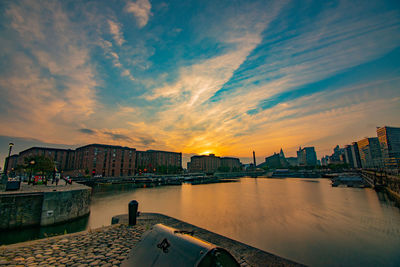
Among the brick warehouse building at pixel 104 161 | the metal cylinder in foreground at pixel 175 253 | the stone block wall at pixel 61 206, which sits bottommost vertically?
the stone block wall at pixel 61 206

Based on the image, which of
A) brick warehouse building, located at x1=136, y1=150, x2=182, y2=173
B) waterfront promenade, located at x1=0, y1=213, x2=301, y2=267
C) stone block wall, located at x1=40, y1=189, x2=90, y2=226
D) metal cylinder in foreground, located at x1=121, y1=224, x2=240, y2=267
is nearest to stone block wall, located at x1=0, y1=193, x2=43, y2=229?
stone block wall, located at x1=40, y1=189, x2=90, y2=226

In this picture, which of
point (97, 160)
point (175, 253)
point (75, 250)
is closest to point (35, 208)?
Result: point (75, 250)

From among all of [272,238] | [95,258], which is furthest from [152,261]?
[272,238]

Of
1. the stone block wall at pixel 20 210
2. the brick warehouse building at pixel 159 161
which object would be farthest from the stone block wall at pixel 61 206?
the brick warehouse building at pixel 159 161

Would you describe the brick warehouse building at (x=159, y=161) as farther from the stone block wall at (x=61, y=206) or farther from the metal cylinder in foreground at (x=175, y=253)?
the metal cylinder in foreground at (x=175, y=253)

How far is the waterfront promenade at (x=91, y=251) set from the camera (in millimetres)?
6695

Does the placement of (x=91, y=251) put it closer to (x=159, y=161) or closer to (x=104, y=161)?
(x=104, y=161)

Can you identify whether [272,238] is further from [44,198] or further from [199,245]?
[44,198]

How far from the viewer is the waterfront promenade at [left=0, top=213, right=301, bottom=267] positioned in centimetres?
670

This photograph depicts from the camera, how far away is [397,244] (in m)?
15.7

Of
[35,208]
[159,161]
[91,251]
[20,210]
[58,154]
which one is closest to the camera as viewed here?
[91,251]

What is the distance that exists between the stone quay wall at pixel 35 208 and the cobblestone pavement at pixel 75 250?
11.3 m

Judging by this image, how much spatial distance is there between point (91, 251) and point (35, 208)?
15081mm

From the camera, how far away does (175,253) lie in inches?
123
